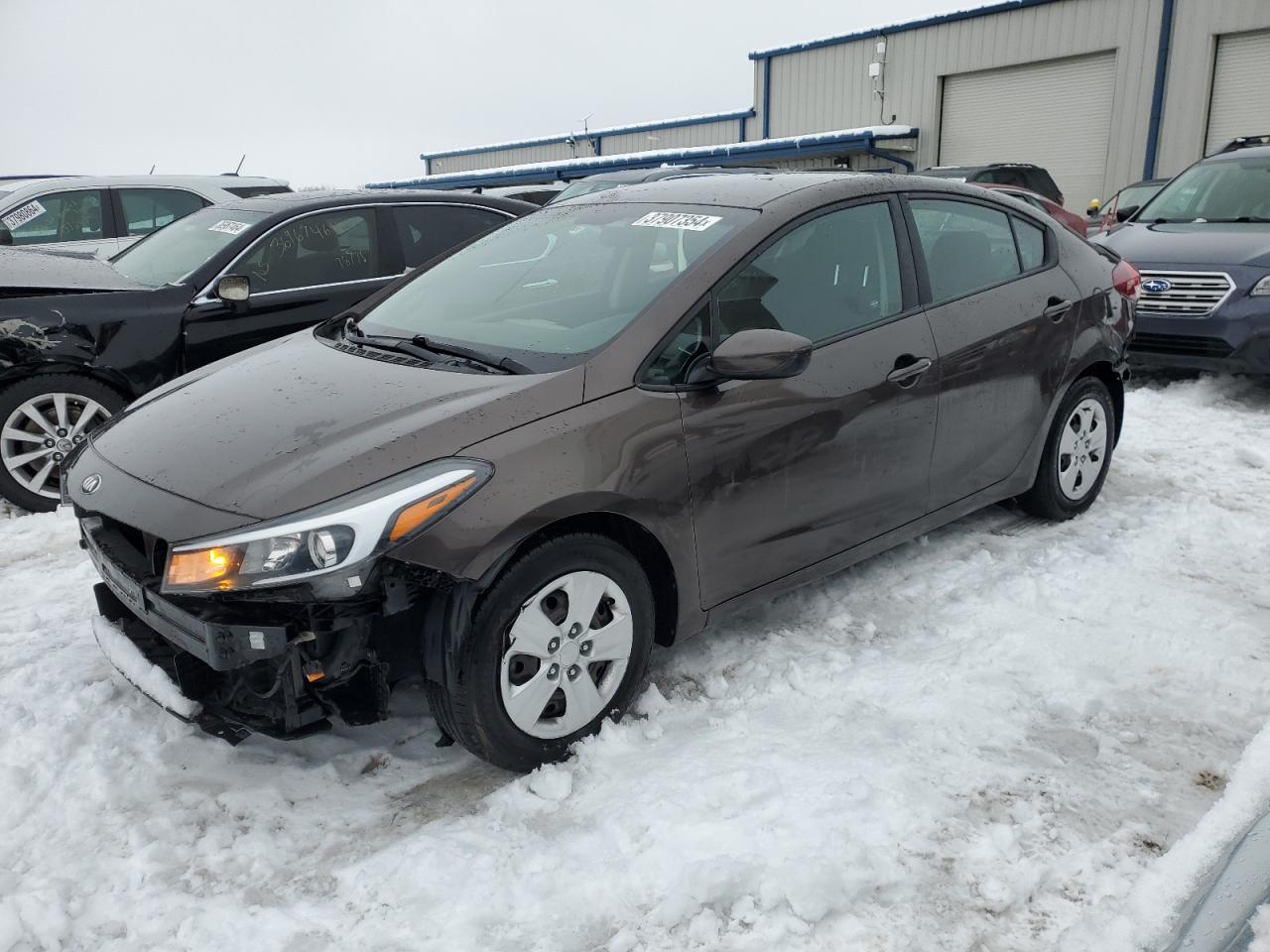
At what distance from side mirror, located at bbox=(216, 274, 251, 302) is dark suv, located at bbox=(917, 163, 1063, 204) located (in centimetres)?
963

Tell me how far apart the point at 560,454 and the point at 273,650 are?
905 mm

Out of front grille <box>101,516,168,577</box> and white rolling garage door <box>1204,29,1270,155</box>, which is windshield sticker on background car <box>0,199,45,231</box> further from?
white rolling garage door <box>1204,29,1270,155</box>

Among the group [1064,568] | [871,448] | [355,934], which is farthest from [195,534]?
[1064,568]

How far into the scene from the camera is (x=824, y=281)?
144 inches

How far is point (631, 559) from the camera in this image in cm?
303

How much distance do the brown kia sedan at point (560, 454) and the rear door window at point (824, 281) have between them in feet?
0.04

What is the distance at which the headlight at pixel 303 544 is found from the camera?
2.52 meters

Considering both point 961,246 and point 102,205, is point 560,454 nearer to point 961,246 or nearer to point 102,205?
point 961,246

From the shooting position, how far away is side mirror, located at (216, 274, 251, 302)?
17.1ft

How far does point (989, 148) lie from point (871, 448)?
20386mm

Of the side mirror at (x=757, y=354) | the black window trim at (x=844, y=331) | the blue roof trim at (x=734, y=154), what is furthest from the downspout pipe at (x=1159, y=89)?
the side mirror at (x=757, y=354)

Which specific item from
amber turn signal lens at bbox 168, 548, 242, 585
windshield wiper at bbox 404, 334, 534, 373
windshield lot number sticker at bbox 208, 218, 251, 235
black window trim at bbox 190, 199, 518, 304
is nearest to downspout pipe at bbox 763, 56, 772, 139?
black window trim at bbox 190, 199, 518, 304

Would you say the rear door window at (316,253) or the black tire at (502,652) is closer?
the black tire at (502,652)

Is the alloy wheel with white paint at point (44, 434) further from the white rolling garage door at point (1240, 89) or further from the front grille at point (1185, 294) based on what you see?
the white rolling garage door at point (1240, 89)
